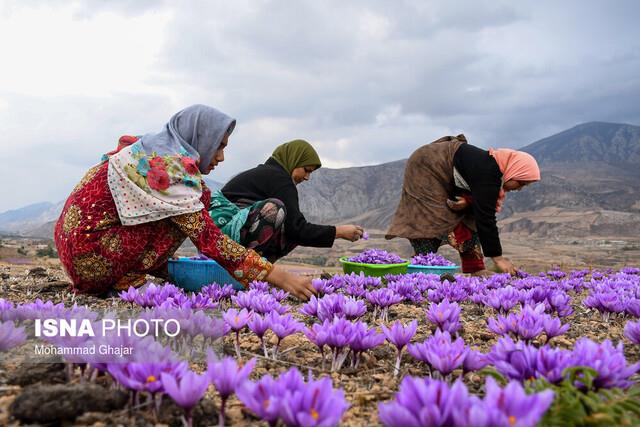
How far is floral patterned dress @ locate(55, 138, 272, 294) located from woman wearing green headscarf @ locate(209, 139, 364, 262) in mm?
782

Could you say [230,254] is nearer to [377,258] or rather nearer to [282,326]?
[282,326]

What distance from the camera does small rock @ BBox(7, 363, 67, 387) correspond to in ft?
4.96

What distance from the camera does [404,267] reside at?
213 inches

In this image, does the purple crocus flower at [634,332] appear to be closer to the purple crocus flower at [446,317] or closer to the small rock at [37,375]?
the purple crocus flower at [446,317]

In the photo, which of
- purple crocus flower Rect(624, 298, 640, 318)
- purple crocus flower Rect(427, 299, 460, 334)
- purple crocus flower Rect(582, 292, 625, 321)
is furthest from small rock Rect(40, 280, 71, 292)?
purple crocus flower Rect(624, 298, 640, 318)

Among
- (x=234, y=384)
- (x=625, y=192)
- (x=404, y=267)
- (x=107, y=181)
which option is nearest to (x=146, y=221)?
(x=107, y=181)

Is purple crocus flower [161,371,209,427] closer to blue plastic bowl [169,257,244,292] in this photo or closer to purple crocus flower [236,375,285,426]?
purple crocus flower [236,375,285,426]

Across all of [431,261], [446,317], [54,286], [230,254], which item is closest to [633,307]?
[446,317]

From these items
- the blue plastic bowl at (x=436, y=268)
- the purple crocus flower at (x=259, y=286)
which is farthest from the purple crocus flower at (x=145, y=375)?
the blue plastic bowl at (x=436, y=268)

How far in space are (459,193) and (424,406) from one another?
6218 millimetres

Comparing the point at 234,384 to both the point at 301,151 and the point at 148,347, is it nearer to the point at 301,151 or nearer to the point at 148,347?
the point at 148,347

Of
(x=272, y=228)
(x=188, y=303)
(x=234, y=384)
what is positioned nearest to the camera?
(x=234, y=384)

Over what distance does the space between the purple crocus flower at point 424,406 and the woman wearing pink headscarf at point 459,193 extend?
5010 millimetres

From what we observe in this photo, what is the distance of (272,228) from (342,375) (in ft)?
8.41
